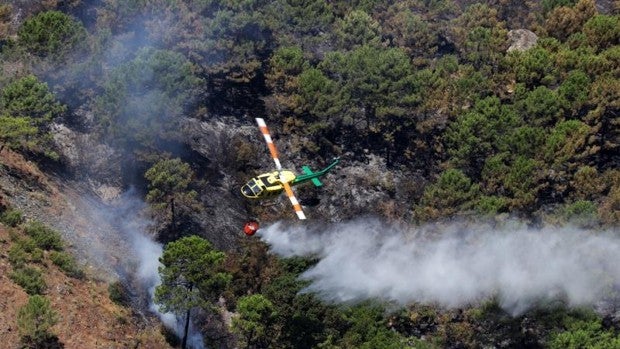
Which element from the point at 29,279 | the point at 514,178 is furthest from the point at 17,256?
the point at 514,178

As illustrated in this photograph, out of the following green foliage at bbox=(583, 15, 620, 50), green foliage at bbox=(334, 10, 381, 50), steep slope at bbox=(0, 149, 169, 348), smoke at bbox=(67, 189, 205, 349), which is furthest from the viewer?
green foliage at bbox=(334, 10, 381, 50)

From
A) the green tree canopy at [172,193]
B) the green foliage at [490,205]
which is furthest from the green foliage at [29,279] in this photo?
the green foliage at [490,205]

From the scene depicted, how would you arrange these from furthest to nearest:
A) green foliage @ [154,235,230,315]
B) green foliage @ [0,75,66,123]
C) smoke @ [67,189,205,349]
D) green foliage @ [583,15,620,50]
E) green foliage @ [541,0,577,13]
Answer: green foliage @ [541,0,577,13], green foliage @ [583,15,620,50], green foliage @ [0,75,66,123], smoke @ [67,189,205,349], green foliage @ [154,235,230,315]

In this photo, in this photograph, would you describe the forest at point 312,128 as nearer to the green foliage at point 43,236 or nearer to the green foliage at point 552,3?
the green foliage at point 43,236

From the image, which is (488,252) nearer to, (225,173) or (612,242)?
(612,242)

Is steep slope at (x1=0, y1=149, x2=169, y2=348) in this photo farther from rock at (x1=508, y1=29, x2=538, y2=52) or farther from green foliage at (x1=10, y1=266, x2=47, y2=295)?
rock at (x1=508, y1=29, x2=538, y2=52)

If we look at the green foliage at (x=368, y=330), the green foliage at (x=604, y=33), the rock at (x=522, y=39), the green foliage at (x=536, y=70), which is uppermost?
the green foliage at (x=604, y=33)

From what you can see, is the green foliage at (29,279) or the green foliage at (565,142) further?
the green foliage at (565,142)

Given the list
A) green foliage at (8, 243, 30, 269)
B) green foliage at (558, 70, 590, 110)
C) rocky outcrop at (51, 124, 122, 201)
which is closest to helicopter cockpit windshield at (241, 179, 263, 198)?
green foliage at (8, 243, 30, 269)
